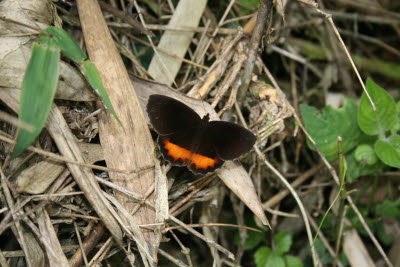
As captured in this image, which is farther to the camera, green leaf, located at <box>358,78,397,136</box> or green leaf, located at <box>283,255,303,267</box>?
green leaf, located at <box>283,255,303,267</box>

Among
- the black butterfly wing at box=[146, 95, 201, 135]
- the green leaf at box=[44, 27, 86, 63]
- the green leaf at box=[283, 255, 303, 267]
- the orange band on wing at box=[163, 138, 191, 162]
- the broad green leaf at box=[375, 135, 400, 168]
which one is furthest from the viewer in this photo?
the green leaf at box=[283, 255, 303, 267]

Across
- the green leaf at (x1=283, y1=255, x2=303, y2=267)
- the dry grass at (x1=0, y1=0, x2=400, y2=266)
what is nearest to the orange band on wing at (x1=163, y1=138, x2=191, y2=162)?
the dry grass at (x1=0, y1=0, x2=400, y2=266)

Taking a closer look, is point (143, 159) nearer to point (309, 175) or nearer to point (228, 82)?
point (228, 82)

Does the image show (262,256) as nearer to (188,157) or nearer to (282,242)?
(282,242)

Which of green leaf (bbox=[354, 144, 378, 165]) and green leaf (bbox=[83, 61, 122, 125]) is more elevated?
Result: green leaf (bbox=[83, 61, 122, 125])

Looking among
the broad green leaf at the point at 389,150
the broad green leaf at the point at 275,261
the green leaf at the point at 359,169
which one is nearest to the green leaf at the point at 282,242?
the broad green leaf at the point at 275,261

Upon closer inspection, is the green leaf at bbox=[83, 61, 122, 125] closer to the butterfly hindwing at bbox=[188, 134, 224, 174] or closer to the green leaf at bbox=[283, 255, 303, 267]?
the butterfly hindwing at bbox=[188, 134, 224, 174]
